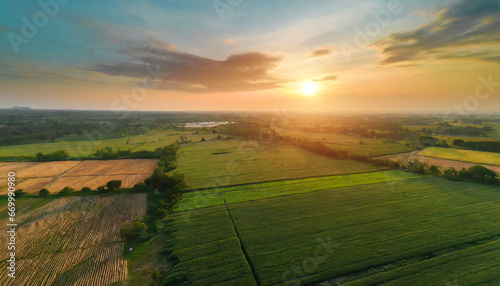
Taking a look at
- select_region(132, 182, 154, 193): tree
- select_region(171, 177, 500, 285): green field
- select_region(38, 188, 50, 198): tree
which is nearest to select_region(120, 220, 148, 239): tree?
select_region(171, 177, 500, 285): green field

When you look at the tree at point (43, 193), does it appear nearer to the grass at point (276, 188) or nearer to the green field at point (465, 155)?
the grass at point (276, 188)

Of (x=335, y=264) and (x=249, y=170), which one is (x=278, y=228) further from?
(x=249, y=170)

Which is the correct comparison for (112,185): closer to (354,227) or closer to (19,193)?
(19,193)

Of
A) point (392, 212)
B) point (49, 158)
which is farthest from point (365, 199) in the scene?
point (49, 158)

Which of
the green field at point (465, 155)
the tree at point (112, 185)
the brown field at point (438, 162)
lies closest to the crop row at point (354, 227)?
the brown field at point (438, 162)

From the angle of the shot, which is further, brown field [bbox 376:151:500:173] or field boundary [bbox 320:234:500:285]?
brown field [bbox 376:151:500:173]

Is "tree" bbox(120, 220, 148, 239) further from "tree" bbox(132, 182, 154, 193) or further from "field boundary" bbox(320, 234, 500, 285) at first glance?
"field boundary" bbox(320, 234, 500, 285)
